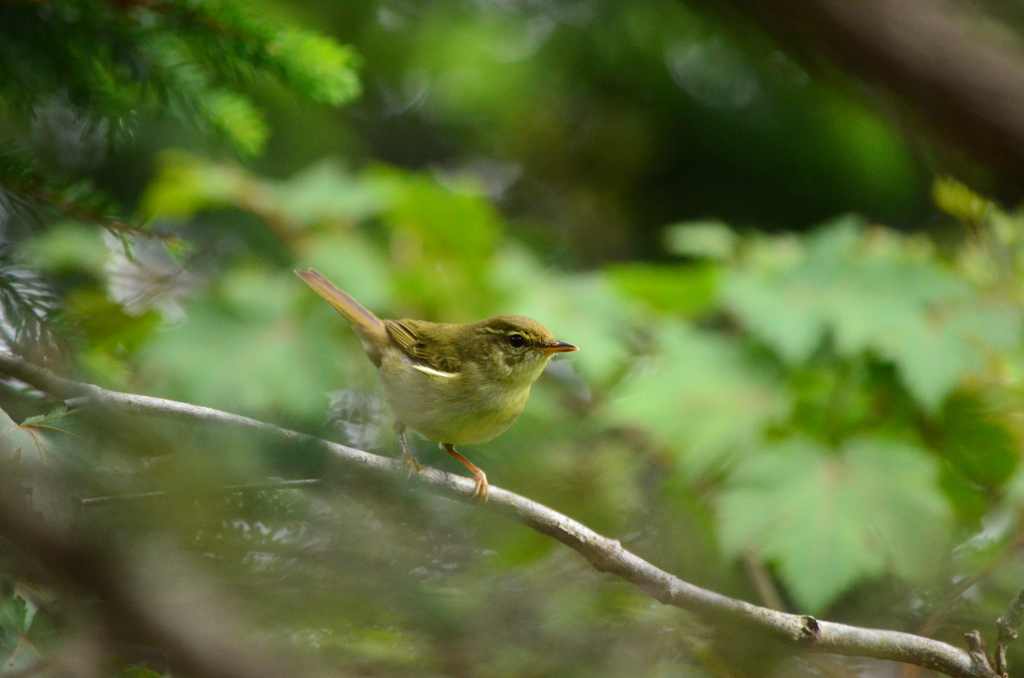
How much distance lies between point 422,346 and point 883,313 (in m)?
1.78

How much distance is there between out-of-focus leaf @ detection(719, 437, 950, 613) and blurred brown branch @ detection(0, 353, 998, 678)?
0.75 m

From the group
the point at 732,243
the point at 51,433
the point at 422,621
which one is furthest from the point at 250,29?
the point at 732,243

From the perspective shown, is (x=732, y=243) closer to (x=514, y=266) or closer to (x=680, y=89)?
(x=514, y=266)

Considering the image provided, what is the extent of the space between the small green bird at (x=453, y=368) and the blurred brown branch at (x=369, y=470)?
331 millimetres

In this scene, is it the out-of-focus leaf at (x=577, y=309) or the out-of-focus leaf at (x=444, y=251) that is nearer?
the out-of-focus leaf at (x=577, y=309)

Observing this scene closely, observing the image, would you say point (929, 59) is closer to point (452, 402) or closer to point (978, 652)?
point (978, 652)

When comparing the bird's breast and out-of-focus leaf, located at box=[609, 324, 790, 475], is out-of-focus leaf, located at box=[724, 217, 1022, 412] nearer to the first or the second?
out-of-focus leaf, located at box=[609, 324, 790, 475]

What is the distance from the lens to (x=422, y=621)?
148 centimetres

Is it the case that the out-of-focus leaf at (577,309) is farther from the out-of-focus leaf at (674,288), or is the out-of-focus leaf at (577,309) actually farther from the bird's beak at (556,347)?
the bird's beak at (556,347)

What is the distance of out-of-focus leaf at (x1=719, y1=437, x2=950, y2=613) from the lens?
254cm

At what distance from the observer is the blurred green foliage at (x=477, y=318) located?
1.41 m

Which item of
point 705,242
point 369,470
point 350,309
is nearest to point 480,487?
point 369,470

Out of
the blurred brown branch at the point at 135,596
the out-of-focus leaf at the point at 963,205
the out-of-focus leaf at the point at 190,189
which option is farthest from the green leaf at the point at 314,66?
the out-of-focus leaf at the point at 963,205

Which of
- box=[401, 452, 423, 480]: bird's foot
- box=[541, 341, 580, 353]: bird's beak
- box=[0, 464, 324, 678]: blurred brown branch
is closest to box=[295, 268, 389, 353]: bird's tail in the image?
box=[541, 341, 580, 353]: bird's beak
